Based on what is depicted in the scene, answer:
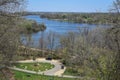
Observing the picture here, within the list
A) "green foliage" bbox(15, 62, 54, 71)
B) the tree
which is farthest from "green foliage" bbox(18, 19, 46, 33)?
"green foliage" bbox(15, 62, 54, 71)

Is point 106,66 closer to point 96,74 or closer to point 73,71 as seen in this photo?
point 96,74

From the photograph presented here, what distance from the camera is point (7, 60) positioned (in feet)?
41.2

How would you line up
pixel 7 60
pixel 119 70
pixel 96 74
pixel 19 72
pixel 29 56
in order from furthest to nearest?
pixel 29 56
pixel 19 72
pixel 7 60
pixel 96 74
pixel 119 70

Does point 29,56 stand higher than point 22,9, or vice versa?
point 22,9

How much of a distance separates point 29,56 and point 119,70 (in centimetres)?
3665

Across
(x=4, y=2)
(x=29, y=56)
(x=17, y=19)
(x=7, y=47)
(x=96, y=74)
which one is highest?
(x=4, y=2)

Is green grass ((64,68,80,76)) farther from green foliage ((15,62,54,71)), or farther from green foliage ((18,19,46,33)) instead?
green foliage ((18,19,46,33))

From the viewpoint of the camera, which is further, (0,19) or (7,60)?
(7,60)

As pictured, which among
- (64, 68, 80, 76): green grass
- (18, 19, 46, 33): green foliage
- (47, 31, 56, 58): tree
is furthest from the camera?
(47, 31, 56, 58): tree

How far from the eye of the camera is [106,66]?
388 inches

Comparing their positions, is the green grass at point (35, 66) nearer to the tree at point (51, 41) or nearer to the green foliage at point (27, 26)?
the green foliage at point (27, 26)

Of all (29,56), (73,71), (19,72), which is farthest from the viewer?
(29,56)

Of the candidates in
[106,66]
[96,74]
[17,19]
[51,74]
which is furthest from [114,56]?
[51,74]

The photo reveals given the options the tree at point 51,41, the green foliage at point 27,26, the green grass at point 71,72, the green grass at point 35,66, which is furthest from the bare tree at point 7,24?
the tree at point 51,41
